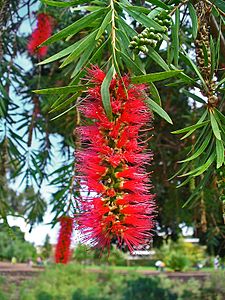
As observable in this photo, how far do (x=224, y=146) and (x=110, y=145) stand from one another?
260 mm

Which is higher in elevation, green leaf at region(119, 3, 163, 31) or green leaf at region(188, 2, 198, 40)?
green leaf at region(188, 2, 198, 40)

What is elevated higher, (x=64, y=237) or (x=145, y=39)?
(x=145, y=39)

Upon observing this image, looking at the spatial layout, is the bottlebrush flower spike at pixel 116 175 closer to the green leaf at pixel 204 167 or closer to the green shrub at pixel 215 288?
the green leaf at pixel 204 167

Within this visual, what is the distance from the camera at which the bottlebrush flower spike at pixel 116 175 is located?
0.51m

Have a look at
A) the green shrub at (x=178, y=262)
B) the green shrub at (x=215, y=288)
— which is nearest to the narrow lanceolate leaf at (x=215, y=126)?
the green shrub at (x=215, y=288)

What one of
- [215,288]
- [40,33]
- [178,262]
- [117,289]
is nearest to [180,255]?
[178,262]

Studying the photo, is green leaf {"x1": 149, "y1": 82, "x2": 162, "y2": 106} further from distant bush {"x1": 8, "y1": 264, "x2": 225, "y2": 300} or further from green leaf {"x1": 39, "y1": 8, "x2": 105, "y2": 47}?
distant bush {"x1": 8, "y1": 264, "x2": 225, "y2": 300}

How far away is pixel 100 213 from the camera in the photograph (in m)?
0.50

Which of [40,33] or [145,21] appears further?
[40,33]

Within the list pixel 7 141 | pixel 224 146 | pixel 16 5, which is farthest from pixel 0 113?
pixel 224 146

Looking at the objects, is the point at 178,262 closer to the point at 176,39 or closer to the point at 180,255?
A: the point at 180,255

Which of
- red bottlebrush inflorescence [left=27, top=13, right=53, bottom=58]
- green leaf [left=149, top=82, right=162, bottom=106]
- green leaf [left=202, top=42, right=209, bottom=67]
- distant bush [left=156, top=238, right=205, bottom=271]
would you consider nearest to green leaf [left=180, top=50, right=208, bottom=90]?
green leaf [left=202, top=42, right=209, bottom=67]

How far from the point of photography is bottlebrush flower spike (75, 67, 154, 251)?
51cm

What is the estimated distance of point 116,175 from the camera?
0.52 meters
